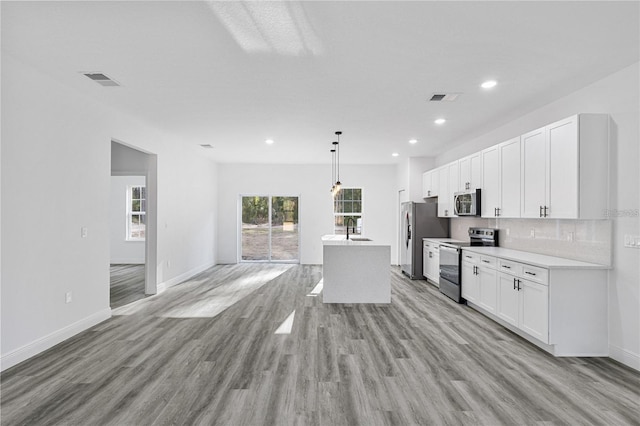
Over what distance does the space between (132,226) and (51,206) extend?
625 cm

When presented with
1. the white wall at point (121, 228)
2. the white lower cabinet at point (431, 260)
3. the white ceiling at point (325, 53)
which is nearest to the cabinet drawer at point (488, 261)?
the white lower cabinet at point (431, 260)

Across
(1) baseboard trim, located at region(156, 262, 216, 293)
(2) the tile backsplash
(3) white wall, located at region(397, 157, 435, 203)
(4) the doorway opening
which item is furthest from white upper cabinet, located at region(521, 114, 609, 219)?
(1) baseboard trim, located at region(156, 262, 216, 293)

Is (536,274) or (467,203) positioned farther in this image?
(467,203)

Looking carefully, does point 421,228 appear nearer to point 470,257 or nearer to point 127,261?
point 470,257

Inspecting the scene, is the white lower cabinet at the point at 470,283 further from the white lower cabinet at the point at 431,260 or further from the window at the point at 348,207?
the window at the point at 348,207

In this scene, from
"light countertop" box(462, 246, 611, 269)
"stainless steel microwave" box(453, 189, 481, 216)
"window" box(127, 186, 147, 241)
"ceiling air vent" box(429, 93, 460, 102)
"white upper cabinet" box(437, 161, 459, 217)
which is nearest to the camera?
"light countertop" box(462, 246, 611, 269)

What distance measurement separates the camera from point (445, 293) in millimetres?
5891

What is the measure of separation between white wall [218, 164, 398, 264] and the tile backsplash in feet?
13.2

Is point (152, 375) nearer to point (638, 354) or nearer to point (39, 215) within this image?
point (39, 215)

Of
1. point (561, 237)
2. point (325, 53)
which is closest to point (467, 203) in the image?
point (561, 237)

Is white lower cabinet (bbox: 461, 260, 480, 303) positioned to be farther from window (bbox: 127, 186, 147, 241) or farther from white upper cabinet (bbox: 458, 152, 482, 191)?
window (bbox: 127, 186, 147, 241)

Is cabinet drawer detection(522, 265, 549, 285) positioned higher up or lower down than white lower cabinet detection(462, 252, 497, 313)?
higher up

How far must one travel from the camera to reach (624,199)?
3.28 metres

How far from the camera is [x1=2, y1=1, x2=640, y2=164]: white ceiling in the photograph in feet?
7.86
